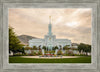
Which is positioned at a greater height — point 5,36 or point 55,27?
point 55,27

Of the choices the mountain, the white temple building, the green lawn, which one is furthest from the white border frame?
the white temple building

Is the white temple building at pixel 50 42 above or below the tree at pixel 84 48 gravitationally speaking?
above

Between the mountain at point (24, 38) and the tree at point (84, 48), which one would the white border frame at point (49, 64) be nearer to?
the tree at point (84, 48)

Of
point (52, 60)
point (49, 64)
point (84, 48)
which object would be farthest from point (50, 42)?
point (84, 48)

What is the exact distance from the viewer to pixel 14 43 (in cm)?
349

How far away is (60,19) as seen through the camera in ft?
11.5

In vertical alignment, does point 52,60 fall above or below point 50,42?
below

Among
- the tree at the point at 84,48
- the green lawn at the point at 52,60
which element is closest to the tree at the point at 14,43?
the green lawn at the point at 52,60

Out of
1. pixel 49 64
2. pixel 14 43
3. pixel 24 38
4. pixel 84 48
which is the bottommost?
pixel 49 64

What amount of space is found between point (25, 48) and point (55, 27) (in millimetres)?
942

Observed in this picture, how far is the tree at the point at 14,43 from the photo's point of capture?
342 cm

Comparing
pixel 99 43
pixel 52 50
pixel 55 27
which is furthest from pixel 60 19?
pixel 99 43

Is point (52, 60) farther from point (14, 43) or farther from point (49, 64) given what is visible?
point (14, 43)

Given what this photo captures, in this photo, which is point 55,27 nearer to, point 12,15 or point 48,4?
point 48,4
